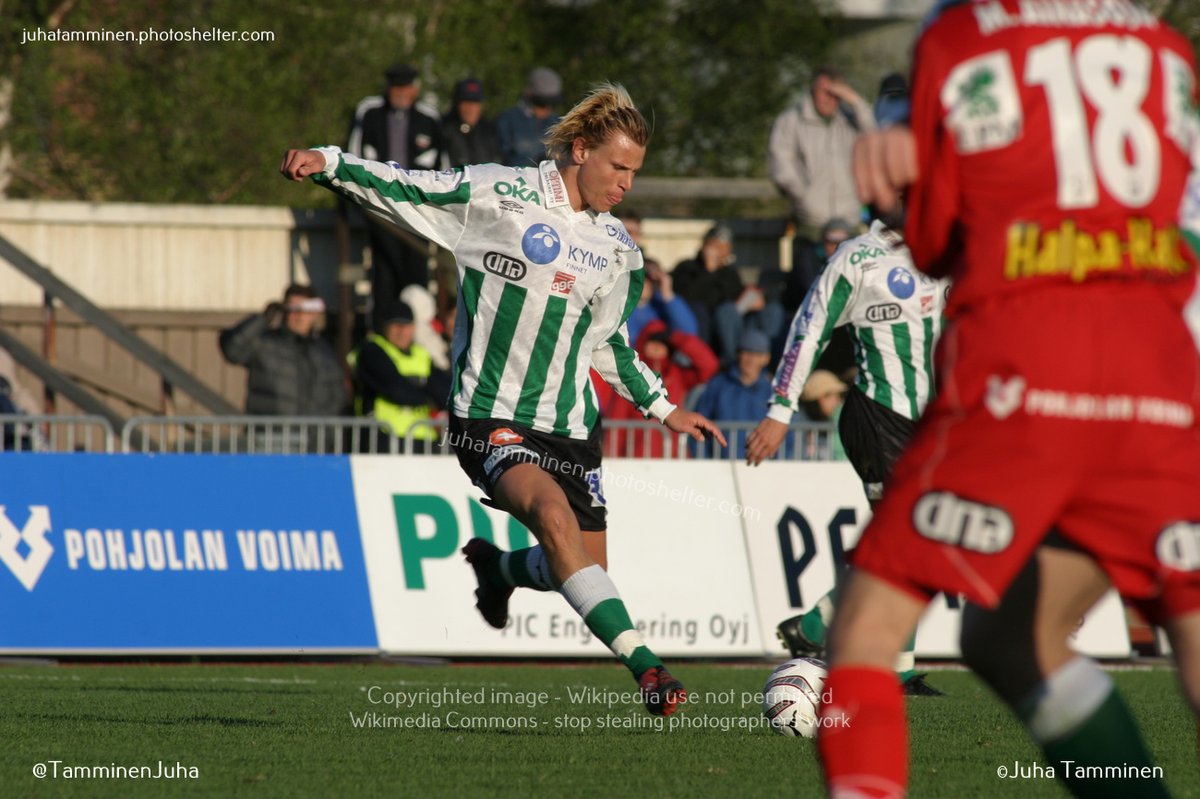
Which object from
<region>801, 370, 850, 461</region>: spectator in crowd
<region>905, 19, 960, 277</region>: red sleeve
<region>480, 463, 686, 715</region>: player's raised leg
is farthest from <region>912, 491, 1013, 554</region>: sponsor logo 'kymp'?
<region>801, 370, 850, 461</region>: spectator in crowd

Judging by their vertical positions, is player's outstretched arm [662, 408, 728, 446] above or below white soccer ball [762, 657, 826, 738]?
Result: above

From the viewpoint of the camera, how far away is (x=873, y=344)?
352 inches

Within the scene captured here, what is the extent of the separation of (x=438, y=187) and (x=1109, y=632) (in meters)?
7.05

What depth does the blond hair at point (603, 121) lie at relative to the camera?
7.71 m

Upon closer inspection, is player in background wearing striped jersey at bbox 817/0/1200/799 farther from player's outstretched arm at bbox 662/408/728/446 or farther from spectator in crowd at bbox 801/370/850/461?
spectator in crowd at bbox 801/370/850/461

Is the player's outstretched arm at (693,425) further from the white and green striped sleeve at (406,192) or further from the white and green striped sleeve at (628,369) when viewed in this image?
the white and green striped sleeve at (406,192)

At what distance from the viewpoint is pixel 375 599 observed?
12016mm

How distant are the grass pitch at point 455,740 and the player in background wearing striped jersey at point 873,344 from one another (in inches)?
46.6

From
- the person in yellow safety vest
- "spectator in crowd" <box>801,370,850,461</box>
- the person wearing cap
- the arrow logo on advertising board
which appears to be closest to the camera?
the arrow logo on advertising board

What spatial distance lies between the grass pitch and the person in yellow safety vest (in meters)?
3.34

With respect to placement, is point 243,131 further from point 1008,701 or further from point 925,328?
point 1008,701

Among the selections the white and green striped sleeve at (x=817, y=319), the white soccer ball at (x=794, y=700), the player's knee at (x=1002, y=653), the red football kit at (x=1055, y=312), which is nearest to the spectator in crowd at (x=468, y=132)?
the white and green striped sleeve at (x=817, y=319)

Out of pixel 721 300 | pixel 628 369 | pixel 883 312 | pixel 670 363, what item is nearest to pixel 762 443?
pixel 628 369

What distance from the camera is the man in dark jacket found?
14320mm
